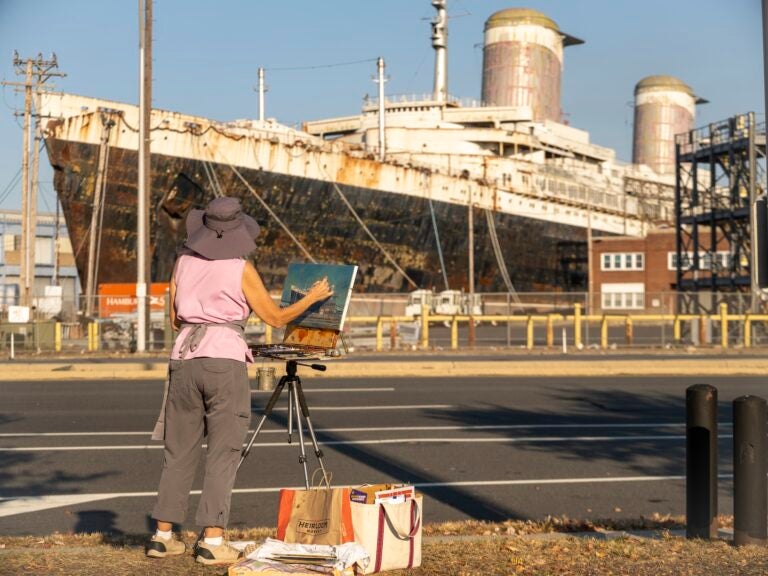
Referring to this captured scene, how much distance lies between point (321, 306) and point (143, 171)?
Answer: 2379 centimetres

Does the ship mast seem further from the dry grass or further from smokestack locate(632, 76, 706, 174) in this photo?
the dry grass

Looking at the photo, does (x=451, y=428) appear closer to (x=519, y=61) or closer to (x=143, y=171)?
(x=143, y=171)

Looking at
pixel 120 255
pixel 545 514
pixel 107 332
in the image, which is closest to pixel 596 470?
pixel 545 514

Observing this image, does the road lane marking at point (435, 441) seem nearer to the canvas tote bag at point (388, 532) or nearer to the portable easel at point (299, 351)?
the portable easel at point (299, 351)

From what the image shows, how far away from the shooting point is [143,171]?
29109mm

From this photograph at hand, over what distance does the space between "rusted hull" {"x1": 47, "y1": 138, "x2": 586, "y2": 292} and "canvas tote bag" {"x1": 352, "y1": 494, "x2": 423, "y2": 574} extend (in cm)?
4076

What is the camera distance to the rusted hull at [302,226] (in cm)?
4441

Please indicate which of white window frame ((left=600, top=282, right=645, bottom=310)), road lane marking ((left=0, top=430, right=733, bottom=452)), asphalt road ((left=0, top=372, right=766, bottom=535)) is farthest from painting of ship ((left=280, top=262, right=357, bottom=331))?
white window frame ((left=600, top=282, right=645, bottom=310))

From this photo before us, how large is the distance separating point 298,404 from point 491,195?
55.1 m

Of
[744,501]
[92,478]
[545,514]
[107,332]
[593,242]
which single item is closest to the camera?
[744,501]

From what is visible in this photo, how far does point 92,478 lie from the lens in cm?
900

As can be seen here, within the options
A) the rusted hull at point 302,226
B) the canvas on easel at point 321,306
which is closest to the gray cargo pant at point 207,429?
the canvas on easel at point 321,306

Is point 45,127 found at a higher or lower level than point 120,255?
higher

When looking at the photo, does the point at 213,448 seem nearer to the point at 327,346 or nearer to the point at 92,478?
the point at 327,346
